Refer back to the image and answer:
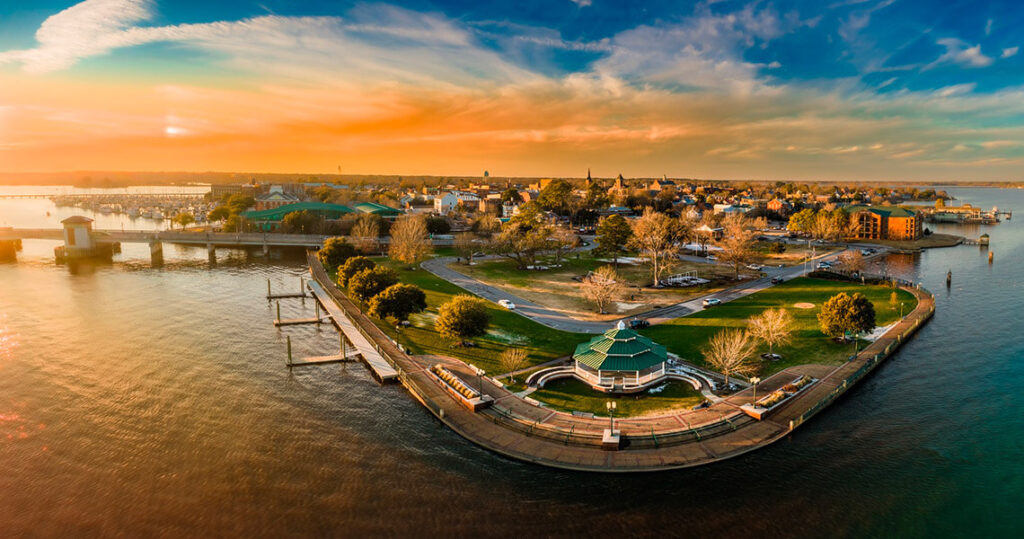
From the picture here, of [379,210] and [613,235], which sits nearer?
[613,235]

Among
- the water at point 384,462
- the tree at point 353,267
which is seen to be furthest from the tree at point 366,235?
the water at point 384,462

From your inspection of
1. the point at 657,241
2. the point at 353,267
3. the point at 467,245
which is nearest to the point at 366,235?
the point at 467,245

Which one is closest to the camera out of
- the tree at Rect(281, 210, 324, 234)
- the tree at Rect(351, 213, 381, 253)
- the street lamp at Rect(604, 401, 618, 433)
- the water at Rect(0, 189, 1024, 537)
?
the water at Rect(0, 189, 1024, 537)

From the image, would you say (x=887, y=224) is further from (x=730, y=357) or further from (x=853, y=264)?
(x=730, y=357)

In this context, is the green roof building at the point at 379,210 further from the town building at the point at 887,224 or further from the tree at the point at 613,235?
the town building at the point at 887,224

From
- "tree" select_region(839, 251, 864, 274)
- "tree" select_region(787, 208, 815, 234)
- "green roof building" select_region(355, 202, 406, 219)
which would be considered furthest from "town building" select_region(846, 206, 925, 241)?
"green roof building" select_region(355, 202, 406, 219)

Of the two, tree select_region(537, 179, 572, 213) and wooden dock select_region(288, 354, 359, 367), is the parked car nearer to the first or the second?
wooden dock select_region(288, 354, 359, 367)

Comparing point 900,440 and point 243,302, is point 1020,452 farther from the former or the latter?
point 243,302
